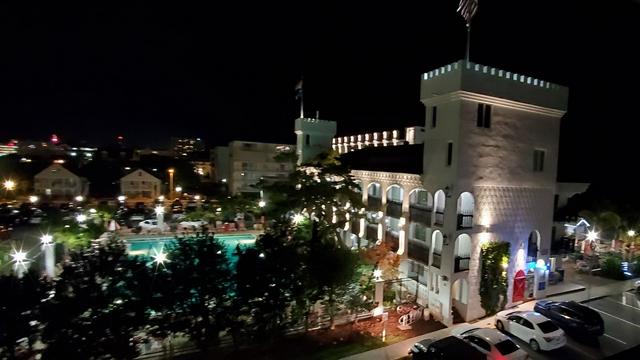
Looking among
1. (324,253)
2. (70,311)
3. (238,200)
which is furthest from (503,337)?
(238,200)

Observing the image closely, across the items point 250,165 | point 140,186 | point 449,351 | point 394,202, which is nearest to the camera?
point 449,351

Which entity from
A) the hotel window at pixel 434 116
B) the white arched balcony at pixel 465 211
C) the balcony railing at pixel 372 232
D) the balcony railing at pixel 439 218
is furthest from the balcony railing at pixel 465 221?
the balcony railing at pixel 372 232

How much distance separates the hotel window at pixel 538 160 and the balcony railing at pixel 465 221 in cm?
566

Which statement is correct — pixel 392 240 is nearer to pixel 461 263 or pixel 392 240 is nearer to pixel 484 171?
pixel 461 263

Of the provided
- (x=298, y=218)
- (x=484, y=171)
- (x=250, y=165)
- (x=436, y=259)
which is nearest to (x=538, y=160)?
(x=484, y=171)

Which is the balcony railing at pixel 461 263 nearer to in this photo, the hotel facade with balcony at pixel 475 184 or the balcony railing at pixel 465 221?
the hotel facade with balcony at pixel 475 184

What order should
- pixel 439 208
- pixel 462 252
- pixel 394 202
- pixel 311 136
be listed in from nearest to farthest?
pixel 462 252 → pixel 439 208 → pixel 394 202 → pixel 311 136

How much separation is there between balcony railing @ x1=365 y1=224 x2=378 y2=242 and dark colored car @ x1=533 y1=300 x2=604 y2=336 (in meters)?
10.6

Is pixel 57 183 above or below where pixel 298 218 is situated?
below

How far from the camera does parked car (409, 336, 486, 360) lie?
39.9 feet

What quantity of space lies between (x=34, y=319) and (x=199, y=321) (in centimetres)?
445

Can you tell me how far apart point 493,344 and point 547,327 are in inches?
135

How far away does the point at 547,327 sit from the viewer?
1462 centimetres

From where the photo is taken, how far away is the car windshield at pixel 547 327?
14485mm
